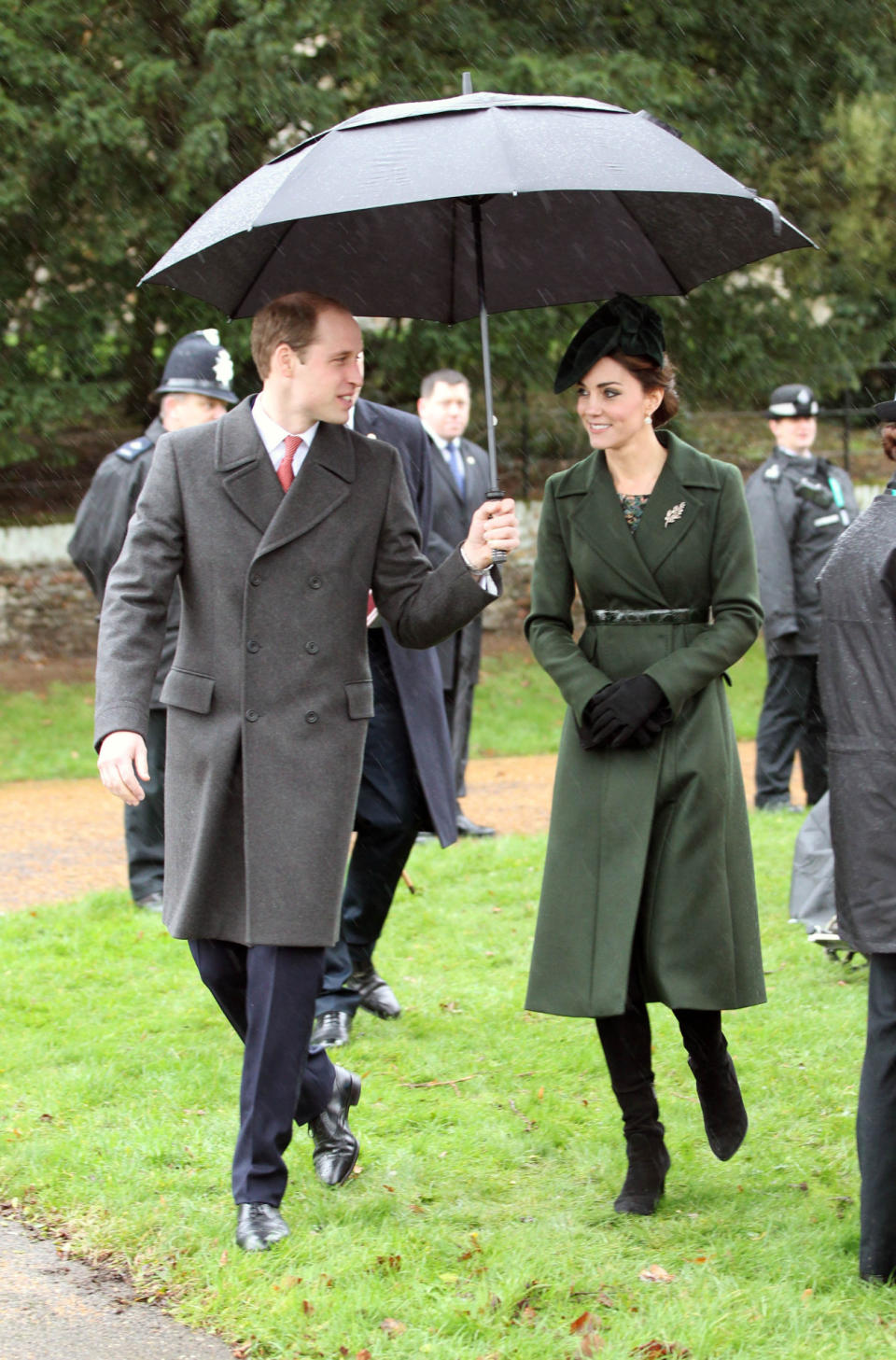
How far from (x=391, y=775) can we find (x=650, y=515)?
1702 millimetres

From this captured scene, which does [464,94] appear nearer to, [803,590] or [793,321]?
[803,590]

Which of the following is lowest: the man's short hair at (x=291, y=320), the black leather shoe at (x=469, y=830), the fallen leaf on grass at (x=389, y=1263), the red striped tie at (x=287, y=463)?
the black leather shoe at (x=469, y=830)

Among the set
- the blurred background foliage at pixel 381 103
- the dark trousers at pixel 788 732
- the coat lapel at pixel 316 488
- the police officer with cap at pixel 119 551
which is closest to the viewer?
the coat lapel at pixel 316 488

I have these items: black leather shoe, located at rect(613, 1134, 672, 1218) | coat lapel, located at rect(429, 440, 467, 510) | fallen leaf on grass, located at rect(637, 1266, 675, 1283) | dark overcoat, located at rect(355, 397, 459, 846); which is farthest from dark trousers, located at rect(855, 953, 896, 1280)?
coat lapel, located at rect(429, 440, 467, 510)

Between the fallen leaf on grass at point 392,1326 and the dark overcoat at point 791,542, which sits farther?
the dark overcoat at point 791,542

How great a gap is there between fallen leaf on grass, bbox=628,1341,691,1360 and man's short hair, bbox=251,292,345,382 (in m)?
2.32

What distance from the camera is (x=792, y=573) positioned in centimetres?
991

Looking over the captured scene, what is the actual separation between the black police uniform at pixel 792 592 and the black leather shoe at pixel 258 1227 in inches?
250

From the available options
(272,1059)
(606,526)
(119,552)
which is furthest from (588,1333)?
(119,552)

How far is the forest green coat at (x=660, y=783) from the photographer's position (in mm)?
4102

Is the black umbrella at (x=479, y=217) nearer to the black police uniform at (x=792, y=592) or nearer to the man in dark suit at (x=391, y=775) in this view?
the man in dark suit at (x=391, y=775)

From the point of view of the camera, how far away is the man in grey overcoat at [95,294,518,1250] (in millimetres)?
3990

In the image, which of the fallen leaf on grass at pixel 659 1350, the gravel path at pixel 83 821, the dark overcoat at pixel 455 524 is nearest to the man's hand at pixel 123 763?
the fallen leaf on grass at pixel 659 1350

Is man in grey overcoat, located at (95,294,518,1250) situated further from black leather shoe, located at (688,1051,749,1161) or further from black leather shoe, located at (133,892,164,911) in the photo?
black leather shoe, located at (133,892,164,911)
